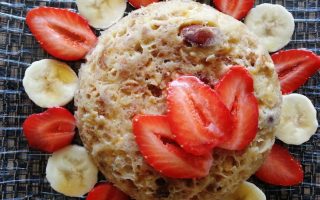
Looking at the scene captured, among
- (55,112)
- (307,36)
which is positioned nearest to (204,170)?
(55,112)

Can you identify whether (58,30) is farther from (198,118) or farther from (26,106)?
(198,118)

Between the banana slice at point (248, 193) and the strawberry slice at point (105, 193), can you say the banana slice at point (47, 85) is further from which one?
the banana slice at point (248, 193)

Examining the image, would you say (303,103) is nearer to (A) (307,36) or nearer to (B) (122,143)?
(A) (307,36)

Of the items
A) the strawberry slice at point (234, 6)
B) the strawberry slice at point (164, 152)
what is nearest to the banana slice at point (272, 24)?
the strawberry slice at point (234, 6)

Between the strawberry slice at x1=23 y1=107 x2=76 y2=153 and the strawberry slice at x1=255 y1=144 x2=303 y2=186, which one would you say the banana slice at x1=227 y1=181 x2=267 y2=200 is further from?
the strawberry slice at x1=23 y1=107 x2=76 y2=153

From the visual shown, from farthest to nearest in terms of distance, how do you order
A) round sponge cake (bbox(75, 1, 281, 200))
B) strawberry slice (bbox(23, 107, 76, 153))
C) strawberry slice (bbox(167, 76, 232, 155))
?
strawberry slice (bbox(23, 107, 76, 153))
round sponge cake (bbox(75, 1, 281, 200))
strawberry slice (bbox(167, 76, 232, 155))

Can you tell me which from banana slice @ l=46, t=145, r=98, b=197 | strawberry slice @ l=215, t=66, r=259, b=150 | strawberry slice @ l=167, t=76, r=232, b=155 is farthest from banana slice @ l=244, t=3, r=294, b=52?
banana slice @ l=46, t=145, r=98, b=197

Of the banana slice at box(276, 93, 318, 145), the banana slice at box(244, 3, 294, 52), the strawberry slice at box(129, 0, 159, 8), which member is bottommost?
the banana slice at box(276, 93, 318, 145)
